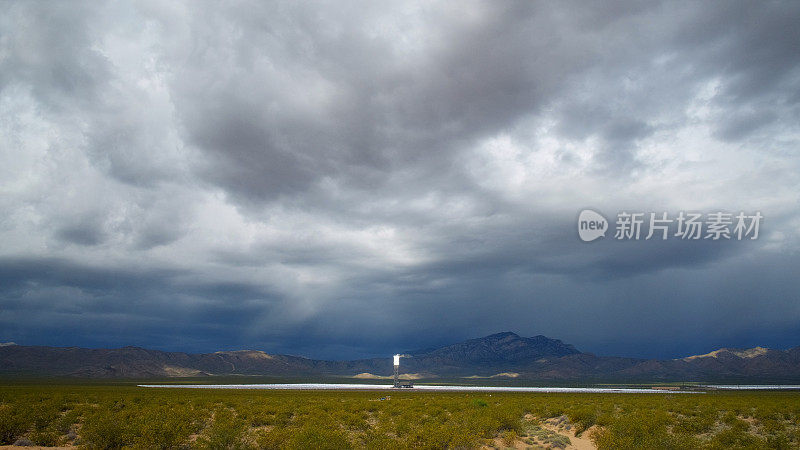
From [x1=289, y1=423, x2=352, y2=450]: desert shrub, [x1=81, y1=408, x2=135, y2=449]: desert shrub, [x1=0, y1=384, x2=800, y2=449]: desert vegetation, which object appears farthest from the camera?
[x1=0, y1=384, x2=800, y2=449]: desert vegetation

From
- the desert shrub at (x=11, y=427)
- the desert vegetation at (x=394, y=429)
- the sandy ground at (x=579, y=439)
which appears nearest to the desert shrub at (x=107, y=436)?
the desert vegetation at (x=394, y=429)

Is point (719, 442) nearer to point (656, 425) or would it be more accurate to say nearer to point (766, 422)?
point (656, 425)

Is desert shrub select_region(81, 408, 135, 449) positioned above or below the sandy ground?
above

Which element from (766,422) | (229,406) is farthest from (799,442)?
(229,406)

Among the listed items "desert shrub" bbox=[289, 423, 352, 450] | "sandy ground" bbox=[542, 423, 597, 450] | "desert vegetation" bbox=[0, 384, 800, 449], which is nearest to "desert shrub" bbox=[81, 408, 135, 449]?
"desert vegetation" bbox=[0, 384, 800, 449]

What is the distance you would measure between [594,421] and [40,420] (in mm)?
35017

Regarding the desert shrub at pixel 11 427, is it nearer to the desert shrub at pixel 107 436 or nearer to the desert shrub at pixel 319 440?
the desert shrub at pixel 107 436

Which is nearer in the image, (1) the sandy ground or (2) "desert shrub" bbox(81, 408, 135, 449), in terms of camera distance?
(2) "desert shrub" bbox(81, 408, 135, 449)

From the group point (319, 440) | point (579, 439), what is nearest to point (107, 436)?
point (319, 440)

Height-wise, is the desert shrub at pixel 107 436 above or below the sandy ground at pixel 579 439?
above

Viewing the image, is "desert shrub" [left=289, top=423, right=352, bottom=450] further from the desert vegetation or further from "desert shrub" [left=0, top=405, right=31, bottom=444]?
"desert shrub" [left=0, top=405, right=31, bottom=444]

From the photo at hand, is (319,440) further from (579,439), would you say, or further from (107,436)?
(579,439)

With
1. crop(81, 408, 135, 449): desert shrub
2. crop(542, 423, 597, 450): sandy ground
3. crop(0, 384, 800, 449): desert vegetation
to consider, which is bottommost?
crop(542, 423, 597, 450): sandy ground

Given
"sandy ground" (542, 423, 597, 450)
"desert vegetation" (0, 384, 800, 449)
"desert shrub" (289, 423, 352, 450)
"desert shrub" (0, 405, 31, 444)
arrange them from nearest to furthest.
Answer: "desert shrub" (289, 423, 352, 450) < "desert vegetation" (0, 384, 800, 449) < "desert shrub" (0, 405, 31, 444) < "sandy ground" (542, 423, 597, 450)
